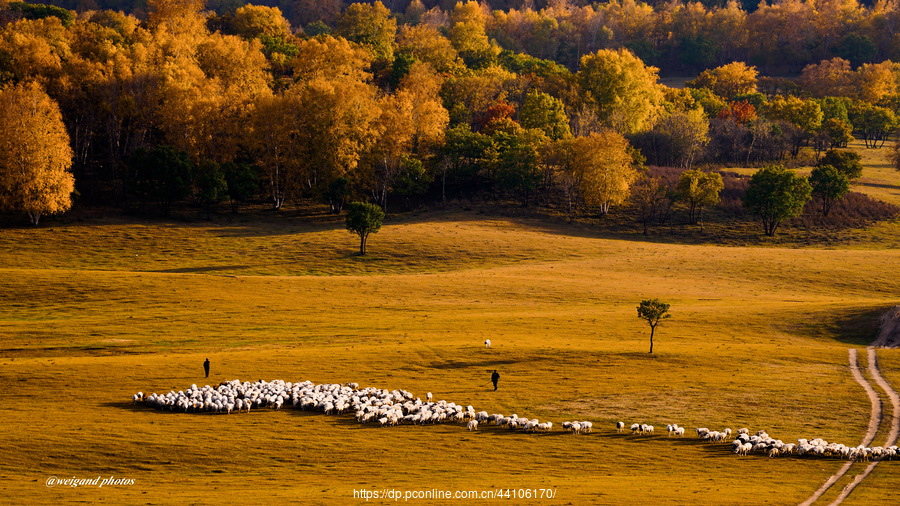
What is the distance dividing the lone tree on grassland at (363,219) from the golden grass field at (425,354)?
3930 mm

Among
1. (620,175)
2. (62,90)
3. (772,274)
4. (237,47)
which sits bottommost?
(772,274)

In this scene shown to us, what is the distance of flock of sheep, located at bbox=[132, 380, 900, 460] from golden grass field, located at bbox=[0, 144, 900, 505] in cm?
93

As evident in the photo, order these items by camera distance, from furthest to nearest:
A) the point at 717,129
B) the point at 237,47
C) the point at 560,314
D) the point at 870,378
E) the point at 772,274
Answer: the point at 717,129 → the point at 237,47 → the point at 772,274 → the point at 560,314 → the point at 870,378

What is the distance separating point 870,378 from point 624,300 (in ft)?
109

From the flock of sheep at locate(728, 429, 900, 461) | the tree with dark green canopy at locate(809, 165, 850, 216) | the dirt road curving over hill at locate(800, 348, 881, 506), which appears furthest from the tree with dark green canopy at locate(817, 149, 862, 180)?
the flock of sheep at locate(728, 429, 900, 461)

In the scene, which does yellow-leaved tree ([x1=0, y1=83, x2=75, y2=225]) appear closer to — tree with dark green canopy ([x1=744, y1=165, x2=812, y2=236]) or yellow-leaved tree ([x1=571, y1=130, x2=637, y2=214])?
yellow-leaved tree ([x1=571, y1=130, x2=637, y2=214])

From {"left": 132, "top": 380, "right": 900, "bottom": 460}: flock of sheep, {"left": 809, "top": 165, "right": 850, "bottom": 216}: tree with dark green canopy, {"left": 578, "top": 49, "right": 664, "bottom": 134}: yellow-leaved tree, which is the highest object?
{"left": 578, "top": 49, "right": 664, "bottom": 134}: yellow-leaved tree

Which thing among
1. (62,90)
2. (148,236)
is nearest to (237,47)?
(62,90)

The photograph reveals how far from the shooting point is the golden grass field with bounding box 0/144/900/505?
4522cm

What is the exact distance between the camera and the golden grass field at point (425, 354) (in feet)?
148

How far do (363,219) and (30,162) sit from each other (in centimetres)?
4872

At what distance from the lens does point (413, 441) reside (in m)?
51.0

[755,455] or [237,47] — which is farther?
[237,47]

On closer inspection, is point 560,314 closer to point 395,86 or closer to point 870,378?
point 870,378
